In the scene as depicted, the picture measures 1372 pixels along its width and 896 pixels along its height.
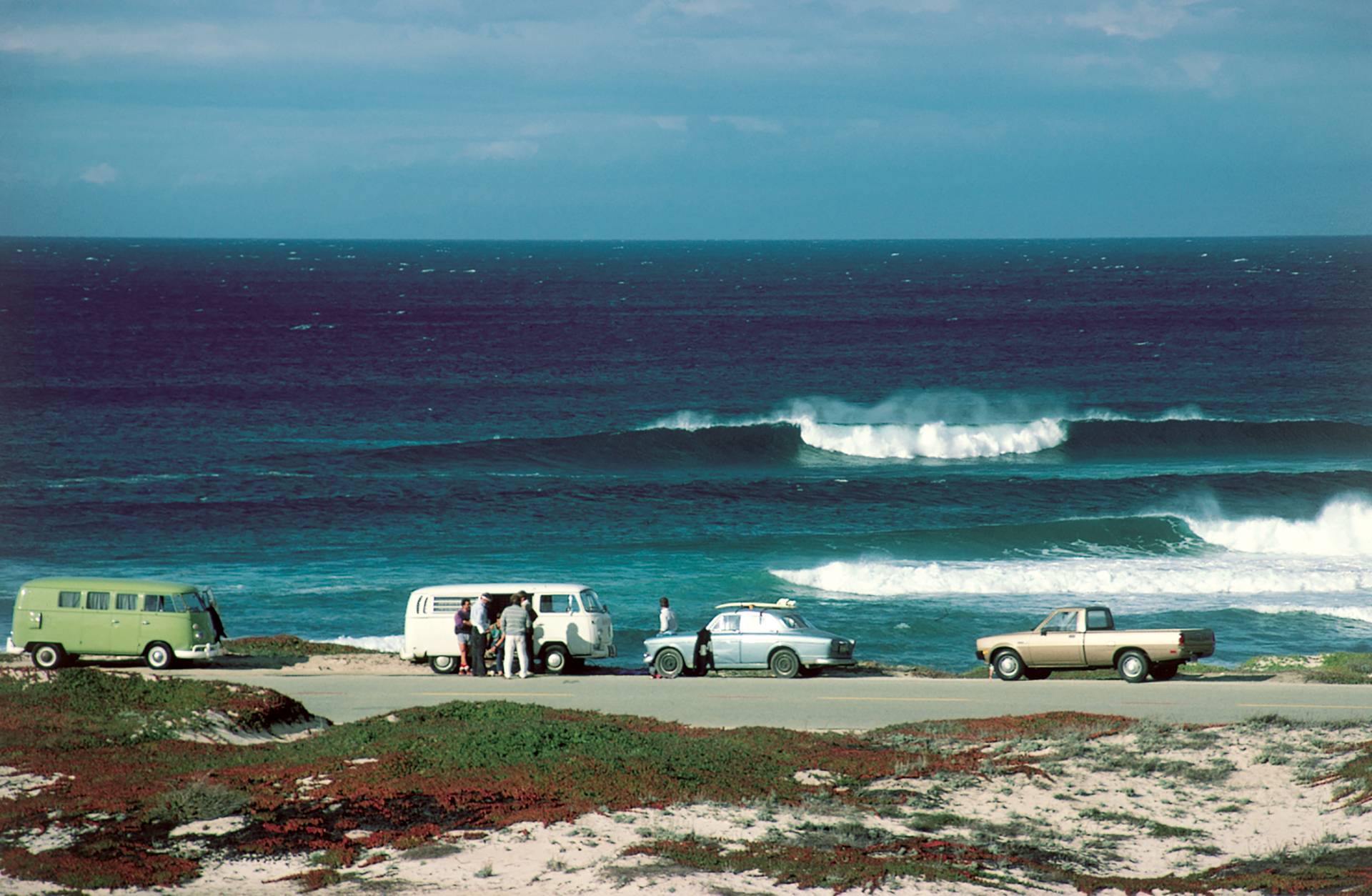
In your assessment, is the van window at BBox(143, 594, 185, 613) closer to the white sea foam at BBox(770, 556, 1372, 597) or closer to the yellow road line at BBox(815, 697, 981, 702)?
the yellow road line at BBox(815, 697, 981, 702)

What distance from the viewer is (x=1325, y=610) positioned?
36.3 meters

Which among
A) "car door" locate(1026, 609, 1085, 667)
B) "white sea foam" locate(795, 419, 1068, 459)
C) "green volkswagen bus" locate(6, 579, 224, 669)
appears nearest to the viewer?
"car door" locate(1026, 609, 1085, 667)

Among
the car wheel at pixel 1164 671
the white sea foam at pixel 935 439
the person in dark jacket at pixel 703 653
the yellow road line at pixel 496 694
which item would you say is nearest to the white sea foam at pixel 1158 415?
the white sea foam at pixel 935 439

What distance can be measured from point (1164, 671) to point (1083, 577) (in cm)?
1511

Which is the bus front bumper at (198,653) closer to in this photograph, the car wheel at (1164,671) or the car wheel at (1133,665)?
the car wheel at (1133,665)

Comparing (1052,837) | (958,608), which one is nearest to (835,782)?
(1052,837)

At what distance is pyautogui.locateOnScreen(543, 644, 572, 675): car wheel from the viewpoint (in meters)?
26.3

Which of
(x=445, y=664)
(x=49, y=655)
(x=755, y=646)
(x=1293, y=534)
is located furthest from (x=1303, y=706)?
(x=1293, y=534)

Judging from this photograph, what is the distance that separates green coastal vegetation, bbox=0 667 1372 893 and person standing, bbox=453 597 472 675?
19.1 feet

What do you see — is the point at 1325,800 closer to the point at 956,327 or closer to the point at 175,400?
the point at 175,400

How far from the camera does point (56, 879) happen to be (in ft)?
40.9

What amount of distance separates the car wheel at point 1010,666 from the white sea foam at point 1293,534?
22.4m

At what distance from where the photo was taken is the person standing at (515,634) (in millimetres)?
25281

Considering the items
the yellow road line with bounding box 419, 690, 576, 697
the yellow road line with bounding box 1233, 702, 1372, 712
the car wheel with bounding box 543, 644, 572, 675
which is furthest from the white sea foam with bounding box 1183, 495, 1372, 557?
the yellow road line with bounding box 419, 690, 576, 697
